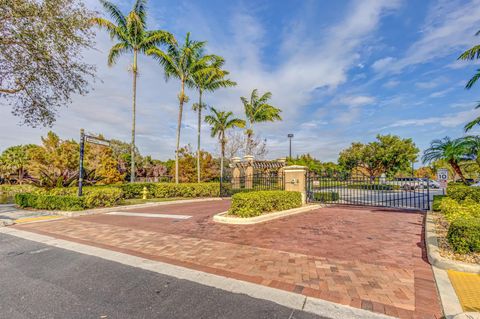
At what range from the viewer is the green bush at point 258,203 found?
26.0 feet

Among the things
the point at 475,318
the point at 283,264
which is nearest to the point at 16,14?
the point at 283,264

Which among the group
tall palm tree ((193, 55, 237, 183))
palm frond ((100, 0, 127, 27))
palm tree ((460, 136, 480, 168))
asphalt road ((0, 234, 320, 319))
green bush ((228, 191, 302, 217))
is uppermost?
palm frond ((100, 0, 127, 27))

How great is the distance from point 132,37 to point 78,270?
16.6 metres

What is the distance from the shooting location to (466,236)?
13.7 feet

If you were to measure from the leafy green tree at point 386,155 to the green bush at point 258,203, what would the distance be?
24189 millimetres

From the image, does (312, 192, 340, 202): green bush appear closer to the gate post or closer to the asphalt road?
the gate post

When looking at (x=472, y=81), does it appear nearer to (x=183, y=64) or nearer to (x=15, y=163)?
(x=183, y=64)

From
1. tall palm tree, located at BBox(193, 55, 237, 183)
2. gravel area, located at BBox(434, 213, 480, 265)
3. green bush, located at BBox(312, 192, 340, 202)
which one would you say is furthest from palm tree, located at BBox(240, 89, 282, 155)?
gravel area, located at BBox(434, 213, 480, 265)

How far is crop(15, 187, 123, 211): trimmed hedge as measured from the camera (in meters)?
9.92

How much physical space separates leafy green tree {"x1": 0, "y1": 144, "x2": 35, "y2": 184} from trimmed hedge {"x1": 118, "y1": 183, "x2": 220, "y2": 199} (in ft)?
66.3

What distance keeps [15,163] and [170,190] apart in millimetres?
24658

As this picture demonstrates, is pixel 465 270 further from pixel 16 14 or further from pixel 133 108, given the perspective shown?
pixel 133 108

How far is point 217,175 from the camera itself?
23.7 metres

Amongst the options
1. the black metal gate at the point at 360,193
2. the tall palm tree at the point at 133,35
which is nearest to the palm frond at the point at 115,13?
the tall palm tree at the point at 133,35
